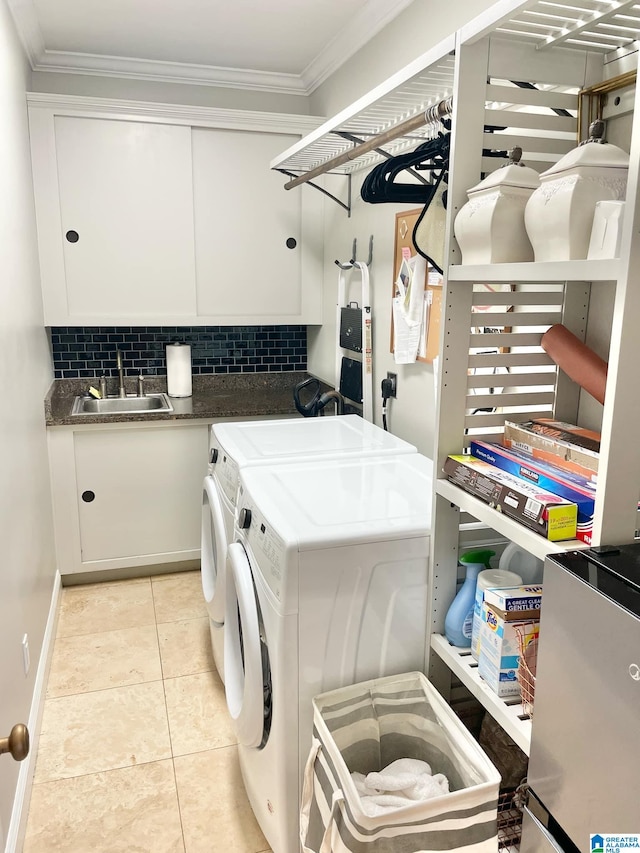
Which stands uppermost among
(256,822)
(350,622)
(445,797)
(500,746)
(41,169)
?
(41,169)

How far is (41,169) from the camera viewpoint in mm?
3035

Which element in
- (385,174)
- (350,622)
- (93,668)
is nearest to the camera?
(350,622)

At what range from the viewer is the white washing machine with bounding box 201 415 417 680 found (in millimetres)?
2180

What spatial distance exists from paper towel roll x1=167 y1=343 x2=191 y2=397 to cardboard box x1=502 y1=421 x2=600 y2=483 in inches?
91.8

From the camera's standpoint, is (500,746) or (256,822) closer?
(500,746)

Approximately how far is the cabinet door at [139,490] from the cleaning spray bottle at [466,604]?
1.96m

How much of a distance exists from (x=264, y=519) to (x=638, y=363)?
98 centimetres

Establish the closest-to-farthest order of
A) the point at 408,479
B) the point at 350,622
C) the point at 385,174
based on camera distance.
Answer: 1. the point at 350,622
2. the point at 385,174
3. the point at 408,479

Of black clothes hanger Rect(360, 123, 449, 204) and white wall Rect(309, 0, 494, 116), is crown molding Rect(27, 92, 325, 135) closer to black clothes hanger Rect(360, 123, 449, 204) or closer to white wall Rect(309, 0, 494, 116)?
white wall Rect(309, 0, 494, 116)

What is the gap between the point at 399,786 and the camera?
1367 millimetres

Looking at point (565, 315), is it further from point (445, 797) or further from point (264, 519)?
point (445, 797)

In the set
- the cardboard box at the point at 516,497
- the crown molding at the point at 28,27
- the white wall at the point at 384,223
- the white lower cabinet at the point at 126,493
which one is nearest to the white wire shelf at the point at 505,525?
the cardboard box at the point at 516,497

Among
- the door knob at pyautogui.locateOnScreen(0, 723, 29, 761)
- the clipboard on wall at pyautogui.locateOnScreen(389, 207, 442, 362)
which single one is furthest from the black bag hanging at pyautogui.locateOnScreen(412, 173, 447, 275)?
the door knob at pyautogui.locateOnScreen(0, 723, 29, 761)

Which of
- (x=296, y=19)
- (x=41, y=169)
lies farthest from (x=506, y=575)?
(x=41, y=169)
